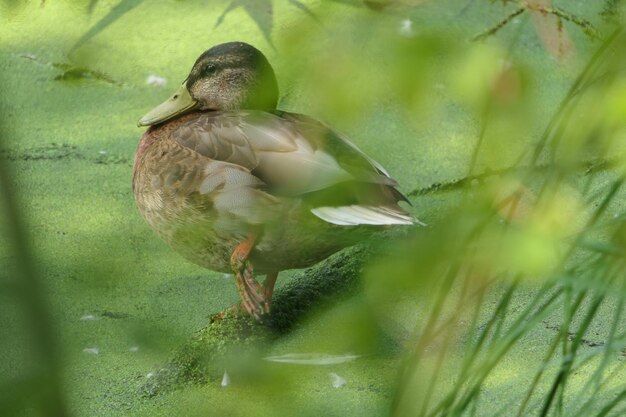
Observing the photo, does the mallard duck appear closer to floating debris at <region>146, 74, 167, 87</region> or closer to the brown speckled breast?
the brown speckled breast

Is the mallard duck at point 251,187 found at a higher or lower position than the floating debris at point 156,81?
higher

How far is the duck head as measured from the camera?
8.26 ft

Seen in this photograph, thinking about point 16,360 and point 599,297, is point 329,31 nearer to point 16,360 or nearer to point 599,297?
point 599,297

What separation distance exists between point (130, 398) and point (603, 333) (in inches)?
39.8

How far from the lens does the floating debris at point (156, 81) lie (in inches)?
136

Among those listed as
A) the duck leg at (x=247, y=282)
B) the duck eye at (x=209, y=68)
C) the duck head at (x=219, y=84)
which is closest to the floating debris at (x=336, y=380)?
the duck leg at (x=247, y=282)

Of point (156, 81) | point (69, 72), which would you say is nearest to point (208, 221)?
point (156, 81)

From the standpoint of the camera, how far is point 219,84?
8.34 feet

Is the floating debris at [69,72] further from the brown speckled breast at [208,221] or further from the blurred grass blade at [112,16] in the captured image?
the brown speckled breast at [208,221]

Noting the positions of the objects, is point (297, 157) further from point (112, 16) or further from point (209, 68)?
point (112, 16)

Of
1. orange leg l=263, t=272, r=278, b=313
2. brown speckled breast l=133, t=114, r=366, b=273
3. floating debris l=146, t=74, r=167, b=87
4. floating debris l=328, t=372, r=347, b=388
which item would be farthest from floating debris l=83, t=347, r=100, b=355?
floating debris l=146, t=74, r=167, b=87

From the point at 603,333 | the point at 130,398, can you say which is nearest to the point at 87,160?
the point at 130,398

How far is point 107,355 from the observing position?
2342mm

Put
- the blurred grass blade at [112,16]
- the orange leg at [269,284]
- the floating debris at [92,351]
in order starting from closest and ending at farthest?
the floating debris at [92,351], the orange leg at [269,284], the blurred grass blade at [112,16]
